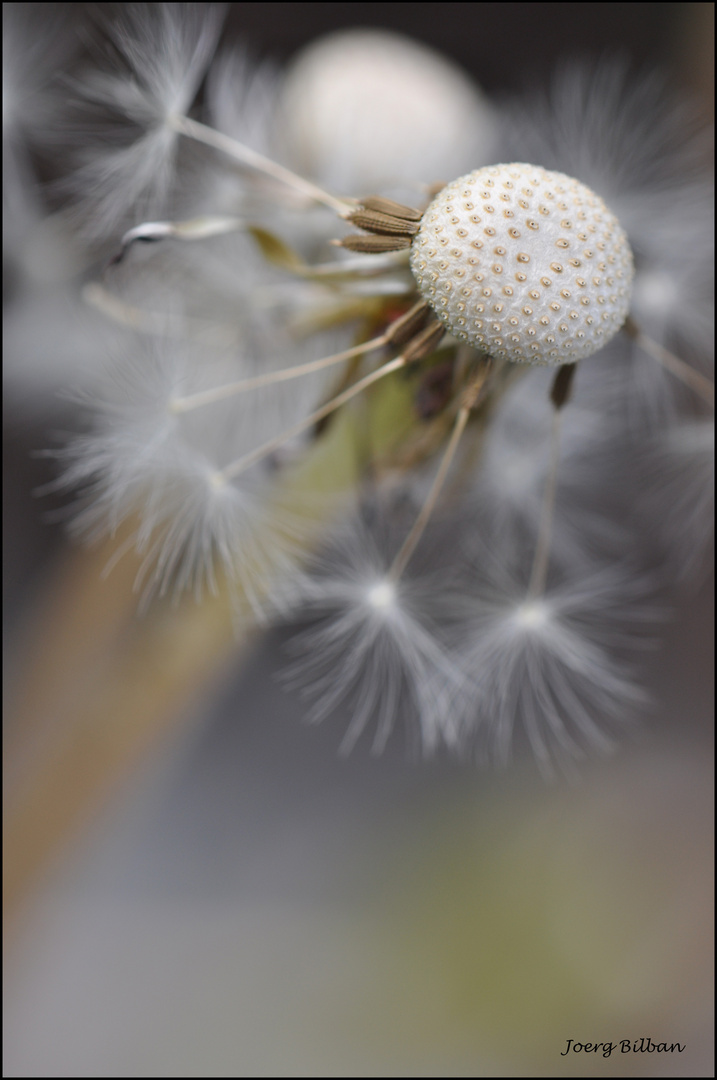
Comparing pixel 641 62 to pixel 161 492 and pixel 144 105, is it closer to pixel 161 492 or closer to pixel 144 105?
pixel 144 105

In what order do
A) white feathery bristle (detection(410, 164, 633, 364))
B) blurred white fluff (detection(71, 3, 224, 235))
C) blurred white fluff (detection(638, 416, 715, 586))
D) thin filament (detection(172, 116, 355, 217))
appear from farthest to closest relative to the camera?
1. blurred white fluff (detection(638, 416, 715, 586))
2. blurred white fluff (detection(71, 3, 224, 235))
3. thin filament (detection(172, 116, 355, 217))
4. white feathery bristle (detection(410, 164, 633, 364))

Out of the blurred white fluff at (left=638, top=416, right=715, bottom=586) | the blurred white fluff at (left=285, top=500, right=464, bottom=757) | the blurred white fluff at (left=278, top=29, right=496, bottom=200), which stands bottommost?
the blurred white fluff at (left=285, top=500, right=464, bottom=757)

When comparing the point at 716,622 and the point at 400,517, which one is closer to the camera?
the point at 400,517

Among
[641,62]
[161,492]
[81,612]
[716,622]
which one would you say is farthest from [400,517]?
[641,62]

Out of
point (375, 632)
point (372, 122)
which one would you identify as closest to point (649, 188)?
point (372, 122)

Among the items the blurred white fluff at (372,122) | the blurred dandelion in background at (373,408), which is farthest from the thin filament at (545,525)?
the blurred white fluff at (372,122)

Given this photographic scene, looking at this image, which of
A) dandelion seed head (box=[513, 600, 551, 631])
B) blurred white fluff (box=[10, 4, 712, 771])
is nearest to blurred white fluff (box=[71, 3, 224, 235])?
blurred white fluff (box=[10, 4, 712, 771])

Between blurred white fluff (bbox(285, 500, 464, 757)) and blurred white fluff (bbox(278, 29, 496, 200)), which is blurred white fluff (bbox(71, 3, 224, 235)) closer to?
blurred white fluff (bbox(278, 29, 496, 200))

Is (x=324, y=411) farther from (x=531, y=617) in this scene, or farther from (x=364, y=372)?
(x=531, y=617)
